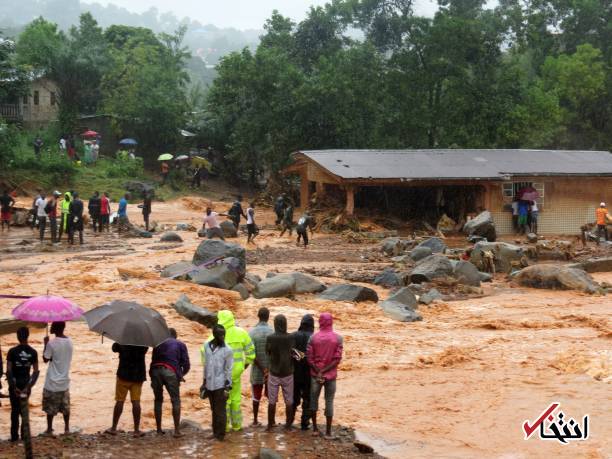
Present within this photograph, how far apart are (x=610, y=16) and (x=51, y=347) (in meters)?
56.6

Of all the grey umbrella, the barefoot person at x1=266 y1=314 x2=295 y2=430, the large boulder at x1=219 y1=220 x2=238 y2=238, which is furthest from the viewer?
the large boulder at x1=219 y1=220 x2=238 y2=238

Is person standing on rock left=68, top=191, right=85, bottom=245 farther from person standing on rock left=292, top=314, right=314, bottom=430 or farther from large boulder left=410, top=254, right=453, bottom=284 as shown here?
person standing on rock left=292, top=314, right=314, bottom=430

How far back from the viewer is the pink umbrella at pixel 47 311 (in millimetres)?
9016

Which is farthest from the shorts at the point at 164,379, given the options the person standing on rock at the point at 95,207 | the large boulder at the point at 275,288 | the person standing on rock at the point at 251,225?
the person standing on rock at the point at 95,207

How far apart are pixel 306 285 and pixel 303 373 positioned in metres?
9.32

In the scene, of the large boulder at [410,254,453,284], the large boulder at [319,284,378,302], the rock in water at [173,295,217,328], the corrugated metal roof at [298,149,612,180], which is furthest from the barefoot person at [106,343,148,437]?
the corrugated metal roof at [298,149,612,180]

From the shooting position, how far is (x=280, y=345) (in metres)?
9.40

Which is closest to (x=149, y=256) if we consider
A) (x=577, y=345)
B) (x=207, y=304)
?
(x=207, y=304)

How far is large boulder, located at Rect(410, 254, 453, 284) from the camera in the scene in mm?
21250

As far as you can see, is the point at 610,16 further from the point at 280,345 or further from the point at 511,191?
the point at 280,345

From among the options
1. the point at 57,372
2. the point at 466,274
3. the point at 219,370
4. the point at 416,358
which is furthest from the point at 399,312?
the point at 57,372

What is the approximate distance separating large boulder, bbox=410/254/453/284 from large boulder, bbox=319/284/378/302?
2880 mm

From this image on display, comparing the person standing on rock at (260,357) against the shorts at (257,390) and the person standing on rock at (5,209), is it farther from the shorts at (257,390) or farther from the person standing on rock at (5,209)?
the person standing on rock at (5,209)

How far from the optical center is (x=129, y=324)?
29.4 feet
